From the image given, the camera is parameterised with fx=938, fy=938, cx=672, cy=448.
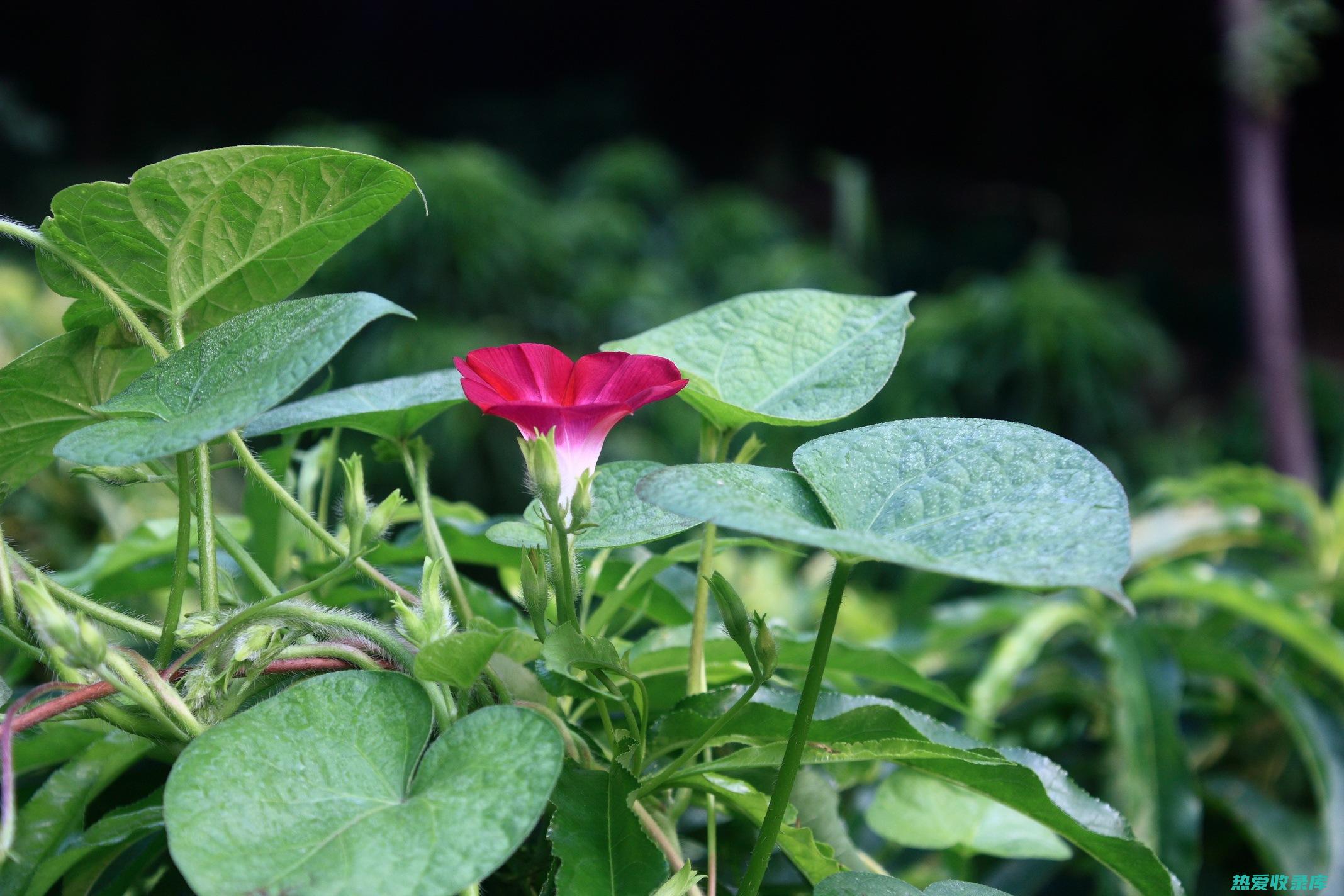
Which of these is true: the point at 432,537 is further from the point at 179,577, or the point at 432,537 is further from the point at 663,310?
the point at 663,310

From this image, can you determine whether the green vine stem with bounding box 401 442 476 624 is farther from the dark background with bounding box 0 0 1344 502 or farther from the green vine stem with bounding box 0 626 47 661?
the dark background with bounding box 0 0 1344 502

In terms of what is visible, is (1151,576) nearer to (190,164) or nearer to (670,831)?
(670,831)

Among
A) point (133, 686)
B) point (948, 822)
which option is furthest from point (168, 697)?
point (948, 822)

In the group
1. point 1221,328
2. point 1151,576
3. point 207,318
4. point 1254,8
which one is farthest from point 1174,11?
point 207,318

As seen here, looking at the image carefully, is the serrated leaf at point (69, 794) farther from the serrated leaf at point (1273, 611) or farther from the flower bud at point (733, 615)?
the serrated leaf at point (1273, 611)

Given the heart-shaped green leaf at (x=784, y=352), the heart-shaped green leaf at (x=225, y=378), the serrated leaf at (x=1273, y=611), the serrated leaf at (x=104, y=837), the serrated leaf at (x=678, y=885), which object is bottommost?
the serrated leaf at (x=1273, y=611)

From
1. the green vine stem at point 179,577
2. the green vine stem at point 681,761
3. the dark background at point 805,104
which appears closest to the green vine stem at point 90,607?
the green vine stem at point 179,577
